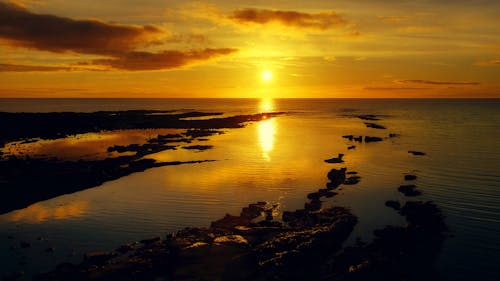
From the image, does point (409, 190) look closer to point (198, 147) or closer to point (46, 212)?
point (46, 212)

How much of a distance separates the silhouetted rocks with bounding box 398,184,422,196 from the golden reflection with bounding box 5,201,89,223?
26.1 meters

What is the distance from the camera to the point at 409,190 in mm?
35312

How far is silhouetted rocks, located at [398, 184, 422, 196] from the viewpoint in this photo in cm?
3453

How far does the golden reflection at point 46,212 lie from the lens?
92.2 feet

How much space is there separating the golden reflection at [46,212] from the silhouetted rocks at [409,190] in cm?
2609

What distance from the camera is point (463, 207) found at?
30453 mm

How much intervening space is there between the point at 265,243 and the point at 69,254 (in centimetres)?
1051

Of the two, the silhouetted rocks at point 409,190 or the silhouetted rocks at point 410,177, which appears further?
the silhouetted rocks at point 410,177

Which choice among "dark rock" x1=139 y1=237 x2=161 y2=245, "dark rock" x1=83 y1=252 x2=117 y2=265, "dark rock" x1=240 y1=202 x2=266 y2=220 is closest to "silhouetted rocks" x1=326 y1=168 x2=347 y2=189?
"dark rock" x1=240 y1=202 x2=266 y2=220

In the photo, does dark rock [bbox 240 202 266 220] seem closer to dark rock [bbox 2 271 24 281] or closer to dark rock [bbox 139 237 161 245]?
dark rock [bbox 139 237 161 245]

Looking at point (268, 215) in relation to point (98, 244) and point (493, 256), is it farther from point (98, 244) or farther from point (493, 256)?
point (493, 256)

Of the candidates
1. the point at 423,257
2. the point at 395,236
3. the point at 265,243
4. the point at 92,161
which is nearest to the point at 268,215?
the point at 265,243

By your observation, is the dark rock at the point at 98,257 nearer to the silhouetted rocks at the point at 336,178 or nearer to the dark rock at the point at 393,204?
the dark rock at the point at 393,204

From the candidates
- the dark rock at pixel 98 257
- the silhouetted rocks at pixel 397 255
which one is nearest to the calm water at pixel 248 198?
the dark rock at pixel 98 257
